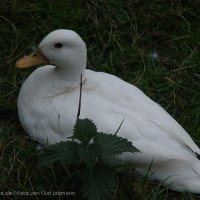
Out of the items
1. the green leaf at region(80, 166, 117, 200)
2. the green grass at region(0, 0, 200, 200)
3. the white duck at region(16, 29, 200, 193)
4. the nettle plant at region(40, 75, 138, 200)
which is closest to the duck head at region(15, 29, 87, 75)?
the white duck at region(16, 29, 200, 193)

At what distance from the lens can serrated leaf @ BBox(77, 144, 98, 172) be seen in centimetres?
274

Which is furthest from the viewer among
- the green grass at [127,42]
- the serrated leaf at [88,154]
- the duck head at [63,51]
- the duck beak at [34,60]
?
the green grass at [127,42]

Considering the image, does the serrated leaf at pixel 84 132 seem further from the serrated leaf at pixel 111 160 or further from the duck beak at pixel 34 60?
the duck beak at pixel 34 60

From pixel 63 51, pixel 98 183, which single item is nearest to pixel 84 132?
pixel 98 183

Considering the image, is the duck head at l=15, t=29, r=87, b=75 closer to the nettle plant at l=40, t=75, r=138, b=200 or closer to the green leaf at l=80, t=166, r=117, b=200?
the nettle plant at l=40, t=75, r=138, b=200

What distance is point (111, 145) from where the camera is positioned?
9.23 feet

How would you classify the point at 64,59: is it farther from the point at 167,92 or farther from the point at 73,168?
the point at 167,92

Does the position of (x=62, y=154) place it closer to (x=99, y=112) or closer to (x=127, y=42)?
(x=99, y=112)

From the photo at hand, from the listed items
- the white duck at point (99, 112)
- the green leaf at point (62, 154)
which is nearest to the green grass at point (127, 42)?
the white duck at point (99, 112)

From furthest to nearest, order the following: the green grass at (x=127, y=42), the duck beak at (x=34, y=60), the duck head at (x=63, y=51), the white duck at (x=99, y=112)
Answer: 1. the green grass at (x=127, y=42)
2. the duck beak at (x=34, y=60)
3. the duck head at (x=63, y=51)
4. the white duck at (x=99, y=112)

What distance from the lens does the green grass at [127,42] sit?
12.5 ft

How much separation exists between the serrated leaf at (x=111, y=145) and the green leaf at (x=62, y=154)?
104mm

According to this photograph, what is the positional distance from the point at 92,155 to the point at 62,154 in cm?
14

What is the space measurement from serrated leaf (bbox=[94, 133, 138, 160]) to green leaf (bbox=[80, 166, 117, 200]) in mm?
81
